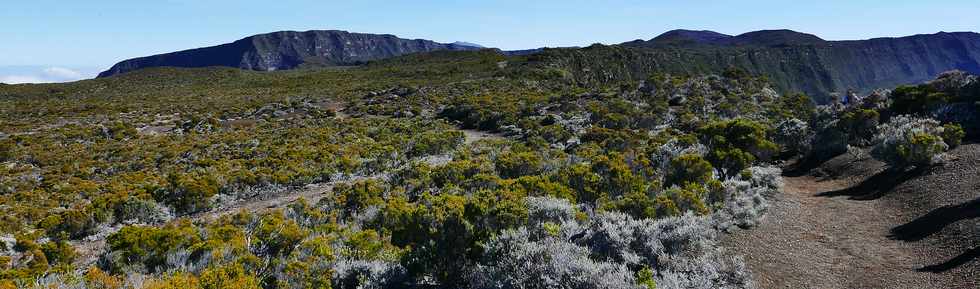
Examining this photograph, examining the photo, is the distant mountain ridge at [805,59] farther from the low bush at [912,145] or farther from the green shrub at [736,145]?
the low bush at [912,145]

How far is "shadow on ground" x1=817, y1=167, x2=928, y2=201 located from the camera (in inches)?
457

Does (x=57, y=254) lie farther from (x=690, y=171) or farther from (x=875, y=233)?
(x=875, y=233)

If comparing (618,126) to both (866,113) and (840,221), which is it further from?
(840,221)

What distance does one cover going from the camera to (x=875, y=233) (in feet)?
29.8

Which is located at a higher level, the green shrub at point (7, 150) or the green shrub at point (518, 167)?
the green shrub at point (518, 167)

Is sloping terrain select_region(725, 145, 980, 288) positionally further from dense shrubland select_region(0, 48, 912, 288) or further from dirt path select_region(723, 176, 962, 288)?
dense shrubland select_region(0, 48, 912, 288)

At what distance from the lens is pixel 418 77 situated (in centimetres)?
6631

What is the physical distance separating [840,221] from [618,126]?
1614 centimetres

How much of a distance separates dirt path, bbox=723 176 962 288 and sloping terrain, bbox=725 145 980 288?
12 millimetres

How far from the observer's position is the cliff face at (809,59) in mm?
84812

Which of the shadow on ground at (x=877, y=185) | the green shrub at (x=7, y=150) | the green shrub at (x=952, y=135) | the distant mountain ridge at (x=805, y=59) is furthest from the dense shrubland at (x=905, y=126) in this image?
the distant mountain ridge at (x=805, y=59)

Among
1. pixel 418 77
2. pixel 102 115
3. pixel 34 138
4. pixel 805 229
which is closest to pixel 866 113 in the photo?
pixel 805 229

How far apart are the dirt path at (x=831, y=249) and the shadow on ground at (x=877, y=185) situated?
0.57 meters

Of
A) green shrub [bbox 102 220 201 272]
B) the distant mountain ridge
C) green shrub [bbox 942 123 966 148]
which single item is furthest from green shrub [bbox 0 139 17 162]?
the distant mountain ridge
